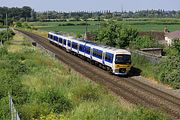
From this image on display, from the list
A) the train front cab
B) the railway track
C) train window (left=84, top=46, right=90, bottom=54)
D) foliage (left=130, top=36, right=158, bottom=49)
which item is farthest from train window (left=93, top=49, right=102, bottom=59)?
foliage (left=130, top=36, right=158, bottom=49)

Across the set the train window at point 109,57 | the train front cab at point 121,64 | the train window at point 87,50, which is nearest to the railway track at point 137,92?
the train front cab at point 121,64

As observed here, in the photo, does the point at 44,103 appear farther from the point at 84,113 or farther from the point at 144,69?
the point at 144,69

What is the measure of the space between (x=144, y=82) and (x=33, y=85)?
10409 mm

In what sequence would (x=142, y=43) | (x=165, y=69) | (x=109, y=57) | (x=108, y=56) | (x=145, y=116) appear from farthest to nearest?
1. (x=142, y=43)
2. (x=108, y=56)
3. (x=109, y=57)
4. (x=165, y=69)
5. (x=145, y=116)

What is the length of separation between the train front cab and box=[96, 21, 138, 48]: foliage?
16.3 meters

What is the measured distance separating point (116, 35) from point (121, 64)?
19071 mm

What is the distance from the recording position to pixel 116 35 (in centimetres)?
5144

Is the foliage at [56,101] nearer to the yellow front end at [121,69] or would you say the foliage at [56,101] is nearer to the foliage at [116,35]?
the yellow front end at [121,69]

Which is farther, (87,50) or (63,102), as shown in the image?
(87,50)

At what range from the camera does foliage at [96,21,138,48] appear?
49688 mm

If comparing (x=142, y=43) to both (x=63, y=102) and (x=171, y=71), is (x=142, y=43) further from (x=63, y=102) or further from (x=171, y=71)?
(x=63, y=102)

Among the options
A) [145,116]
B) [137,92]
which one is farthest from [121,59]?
[145,116]

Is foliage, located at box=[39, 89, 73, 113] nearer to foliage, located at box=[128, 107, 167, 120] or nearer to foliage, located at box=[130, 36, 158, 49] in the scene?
foliage, located at box=[128, 107, 167, 120]

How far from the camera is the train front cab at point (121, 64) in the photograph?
32719 millimetres
